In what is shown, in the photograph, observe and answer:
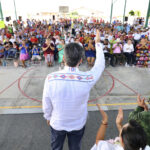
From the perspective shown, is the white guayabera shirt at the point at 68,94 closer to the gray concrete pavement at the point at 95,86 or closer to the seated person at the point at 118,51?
the gray concrete pavement at the point at 95,86

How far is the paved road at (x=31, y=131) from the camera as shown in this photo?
3.19m

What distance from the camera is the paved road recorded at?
10.5 feet

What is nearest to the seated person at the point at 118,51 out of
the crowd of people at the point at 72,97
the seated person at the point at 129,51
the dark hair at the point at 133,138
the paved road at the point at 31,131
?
the seated person at the point at 129,51

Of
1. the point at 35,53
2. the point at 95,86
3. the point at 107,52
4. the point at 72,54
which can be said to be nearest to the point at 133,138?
the point at 72,54

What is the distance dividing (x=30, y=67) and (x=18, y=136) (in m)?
5.11

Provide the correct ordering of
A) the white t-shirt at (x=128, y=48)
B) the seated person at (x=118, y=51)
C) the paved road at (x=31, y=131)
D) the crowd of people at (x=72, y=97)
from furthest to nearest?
1. the seated person at (x=118, y=51)
2. the white t-shirt at (x=128, y=48)
3. the paved road at (x=31, y=131)
4. the crowd of people at (x=72, y=97)

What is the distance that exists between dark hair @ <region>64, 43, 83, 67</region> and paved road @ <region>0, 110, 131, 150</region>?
2.25 meters

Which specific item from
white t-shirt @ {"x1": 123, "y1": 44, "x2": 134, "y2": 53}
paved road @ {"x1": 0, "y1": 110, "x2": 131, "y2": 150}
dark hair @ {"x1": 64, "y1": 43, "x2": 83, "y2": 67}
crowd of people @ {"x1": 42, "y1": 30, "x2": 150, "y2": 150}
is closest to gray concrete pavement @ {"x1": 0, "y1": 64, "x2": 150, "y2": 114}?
paved road @ {"x1": 0, "y1": 110, "x2": 131, "y2": 150}

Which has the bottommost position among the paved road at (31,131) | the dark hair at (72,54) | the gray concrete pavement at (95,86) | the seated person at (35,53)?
the paved road at (31,131)

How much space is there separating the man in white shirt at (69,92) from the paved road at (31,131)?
1.47 m

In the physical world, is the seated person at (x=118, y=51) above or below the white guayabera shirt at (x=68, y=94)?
below

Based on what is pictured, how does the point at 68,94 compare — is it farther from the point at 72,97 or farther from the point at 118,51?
the point at 118,51

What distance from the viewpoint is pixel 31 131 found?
3.57m

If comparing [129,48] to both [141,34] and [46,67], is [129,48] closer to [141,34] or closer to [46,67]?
[141,34]
